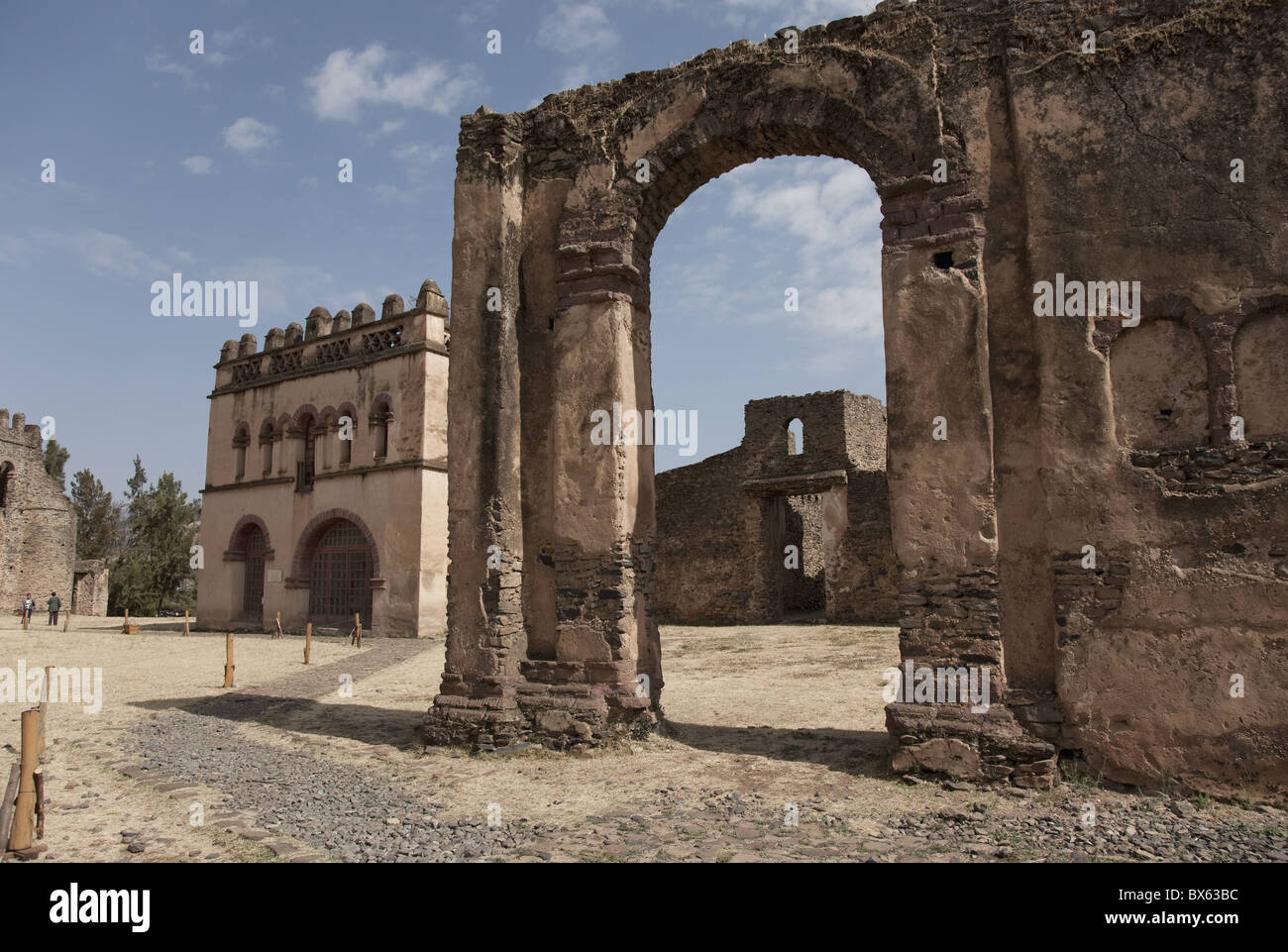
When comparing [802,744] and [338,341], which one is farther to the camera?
[338,341]

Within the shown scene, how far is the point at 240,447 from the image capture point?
2447 centimetres

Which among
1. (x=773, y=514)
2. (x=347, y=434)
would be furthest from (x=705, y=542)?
(x=347, y=434)

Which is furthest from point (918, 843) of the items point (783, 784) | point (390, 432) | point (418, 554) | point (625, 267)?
point (390, 432)

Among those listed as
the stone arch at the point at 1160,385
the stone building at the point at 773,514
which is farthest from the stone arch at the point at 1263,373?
the stone building at the point at 773,514

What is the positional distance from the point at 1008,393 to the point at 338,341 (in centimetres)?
1946

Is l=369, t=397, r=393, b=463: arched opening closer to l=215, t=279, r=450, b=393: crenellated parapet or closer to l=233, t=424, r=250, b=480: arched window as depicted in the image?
l=215, t=279, r=450, b=393: crenellated parapet

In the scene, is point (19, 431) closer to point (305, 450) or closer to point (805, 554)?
point (305, 450)

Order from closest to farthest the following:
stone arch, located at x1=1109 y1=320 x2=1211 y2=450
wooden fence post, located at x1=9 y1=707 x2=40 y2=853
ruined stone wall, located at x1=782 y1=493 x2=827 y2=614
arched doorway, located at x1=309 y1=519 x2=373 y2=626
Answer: wooden fence post, located at x1=9 y1=707 x2=40 y2=853 → stone arch, located at x1=1109 y1=320 x2=1211 y2=450 → arched doorway, located at x1=309 y1=519 x2=373 y2=626 → ruined stone wall, located at x1=782 y1=493 x2=827 y2=614

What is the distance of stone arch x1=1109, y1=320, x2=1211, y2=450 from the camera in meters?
6.24

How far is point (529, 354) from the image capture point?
8578 millimetres

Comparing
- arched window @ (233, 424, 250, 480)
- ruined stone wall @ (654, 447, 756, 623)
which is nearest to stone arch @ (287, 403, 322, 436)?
arched window @ (233, 424, 250, 480)

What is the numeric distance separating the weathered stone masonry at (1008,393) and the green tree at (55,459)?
38700mm

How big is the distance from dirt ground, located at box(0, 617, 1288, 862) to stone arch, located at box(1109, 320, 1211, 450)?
102 inches

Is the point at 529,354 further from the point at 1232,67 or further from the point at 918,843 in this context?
the point at 1232,67
